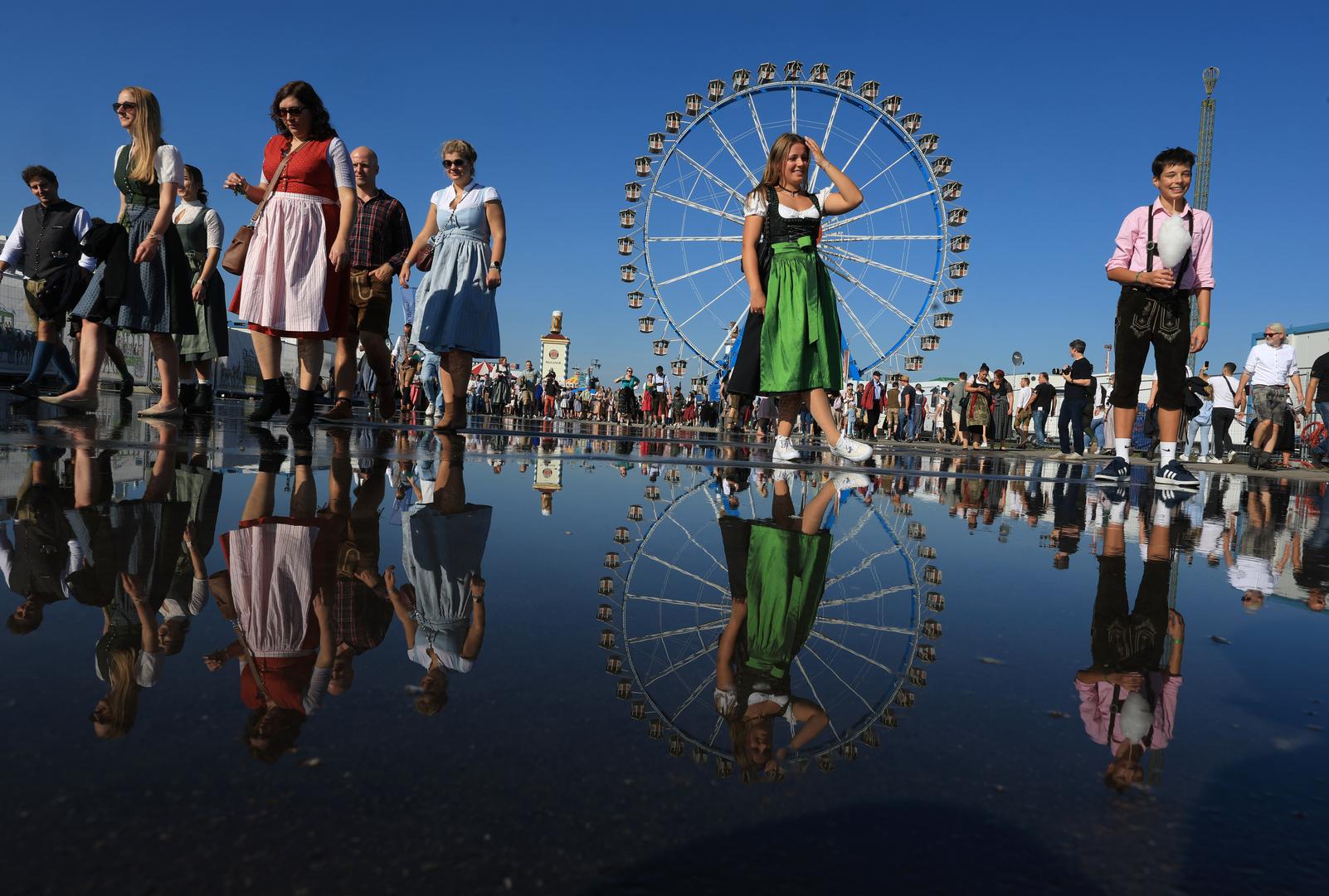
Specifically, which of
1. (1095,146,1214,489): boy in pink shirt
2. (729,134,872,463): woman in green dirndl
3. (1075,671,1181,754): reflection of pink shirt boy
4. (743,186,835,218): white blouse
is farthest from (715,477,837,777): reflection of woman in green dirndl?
(1095,146,1214,489): boy in pink shirt

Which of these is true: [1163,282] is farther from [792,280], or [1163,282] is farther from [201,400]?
[201,400]

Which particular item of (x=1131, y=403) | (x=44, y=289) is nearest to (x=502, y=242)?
(x=44, y=289)

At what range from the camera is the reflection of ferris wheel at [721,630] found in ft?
2.84

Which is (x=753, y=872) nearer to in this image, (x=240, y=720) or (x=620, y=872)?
(x=620, y=872)

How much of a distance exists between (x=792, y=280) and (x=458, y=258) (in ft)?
6.94

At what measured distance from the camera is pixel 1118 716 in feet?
3.11

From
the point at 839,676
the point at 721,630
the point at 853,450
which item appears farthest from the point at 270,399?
the point at 839,676

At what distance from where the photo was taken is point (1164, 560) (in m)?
2.12

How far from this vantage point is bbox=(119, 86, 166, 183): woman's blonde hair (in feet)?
16.1

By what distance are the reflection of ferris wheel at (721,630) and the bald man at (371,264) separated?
3957 mm

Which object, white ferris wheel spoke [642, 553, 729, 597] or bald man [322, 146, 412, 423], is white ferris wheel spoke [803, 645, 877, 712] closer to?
white ferris wheel spoke [642, 553, 729, 597]

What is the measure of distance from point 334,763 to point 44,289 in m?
6.19

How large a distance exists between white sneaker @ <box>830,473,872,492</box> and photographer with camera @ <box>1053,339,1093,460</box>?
9342 millimetres

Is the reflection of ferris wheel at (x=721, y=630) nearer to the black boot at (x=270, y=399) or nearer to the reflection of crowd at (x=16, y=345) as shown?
the black boot at (x=270, y=399)
